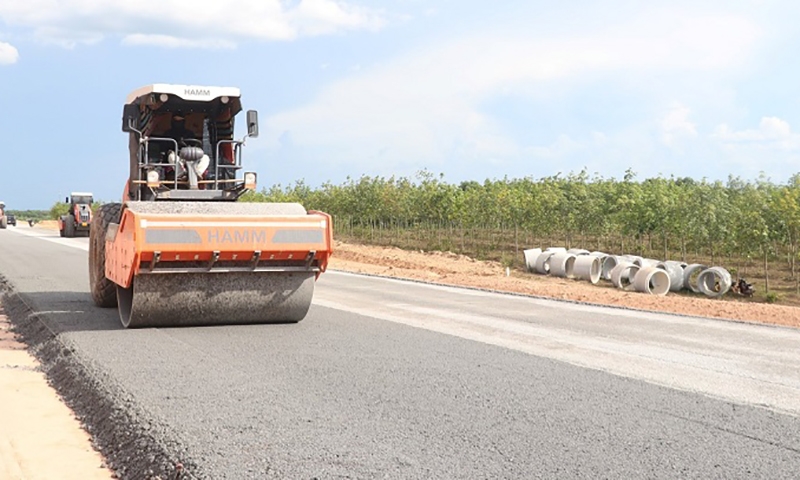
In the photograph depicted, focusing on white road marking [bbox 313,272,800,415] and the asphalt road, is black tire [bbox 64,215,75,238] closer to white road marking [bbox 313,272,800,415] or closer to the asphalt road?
white road marking [bbox 313,272,800,415]

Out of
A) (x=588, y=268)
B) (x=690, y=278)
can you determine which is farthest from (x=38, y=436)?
(x=690, y=278)

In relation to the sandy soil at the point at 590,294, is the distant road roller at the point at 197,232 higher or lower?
higher

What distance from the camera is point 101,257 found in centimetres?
1102

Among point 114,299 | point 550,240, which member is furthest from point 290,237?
point 550,240

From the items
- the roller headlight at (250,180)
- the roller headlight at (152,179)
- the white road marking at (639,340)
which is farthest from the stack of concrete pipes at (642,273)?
the roller headlight at (152,179)

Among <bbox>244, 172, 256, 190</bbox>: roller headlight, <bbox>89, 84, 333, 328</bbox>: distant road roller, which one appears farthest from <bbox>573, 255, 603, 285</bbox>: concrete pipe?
<bbox>244, 172, 256, 190</bbox>: roller headlight

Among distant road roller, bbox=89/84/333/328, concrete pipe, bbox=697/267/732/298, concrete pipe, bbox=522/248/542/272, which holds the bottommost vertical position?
concrete pipe, bbox=697/267/732/298

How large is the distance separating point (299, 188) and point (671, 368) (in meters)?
54.0

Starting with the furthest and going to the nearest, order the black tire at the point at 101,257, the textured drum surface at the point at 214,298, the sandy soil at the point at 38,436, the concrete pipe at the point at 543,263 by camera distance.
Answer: the concrete pipe at the point at 543,263, the black tire at the point at 101,257, the textured drum surface at the point at 214,298, the sandy soil at the point at 38,436

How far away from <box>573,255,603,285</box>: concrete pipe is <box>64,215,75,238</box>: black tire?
26.3 meters

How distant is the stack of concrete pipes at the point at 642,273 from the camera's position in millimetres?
23516

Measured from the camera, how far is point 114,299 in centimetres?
1139

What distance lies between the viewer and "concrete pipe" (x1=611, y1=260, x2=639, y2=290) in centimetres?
2433

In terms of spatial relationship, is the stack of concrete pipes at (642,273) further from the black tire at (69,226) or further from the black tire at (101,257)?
the black tire at (69,226)
